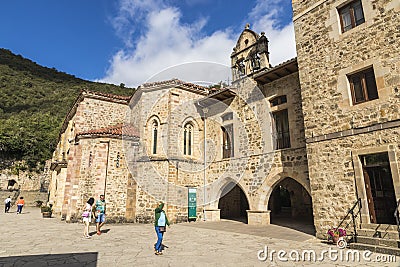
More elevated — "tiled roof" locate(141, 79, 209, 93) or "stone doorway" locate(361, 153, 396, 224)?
"tiled roof" locate(141, 79, 209, 93)

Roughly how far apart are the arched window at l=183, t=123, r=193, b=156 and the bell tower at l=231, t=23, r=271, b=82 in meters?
3.84

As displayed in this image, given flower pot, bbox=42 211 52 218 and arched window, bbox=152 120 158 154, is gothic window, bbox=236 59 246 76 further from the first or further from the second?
flower pot, bbox=42 211 52 218

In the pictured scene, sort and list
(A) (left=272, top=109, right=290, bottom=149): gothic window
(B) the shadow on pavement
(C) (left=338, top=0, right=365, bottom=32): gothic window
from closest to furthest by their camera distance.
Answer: (B) the shadow on pavement
(C) (left=338, top=0, right=365, bottom=32): gothic window
(A) (left=272, top=109, right=290, bottom=149): gothic window

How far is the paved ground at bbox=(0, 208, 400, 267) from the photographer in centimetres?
550

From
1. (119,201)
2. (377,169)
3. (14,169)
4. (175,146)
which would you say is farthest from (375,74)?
(14,169)

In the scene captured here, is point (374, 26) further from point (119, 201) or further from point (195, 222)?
point (119, 201)

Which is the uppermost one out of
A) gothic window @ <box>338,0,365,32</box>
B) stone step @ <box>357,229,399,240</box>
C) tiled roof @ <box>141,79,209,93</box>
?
tiled roof @ <box>141,79,209,93</box>

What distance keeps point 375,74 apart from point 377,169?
2.81m

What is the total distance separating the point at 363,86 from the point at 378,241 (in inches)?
177

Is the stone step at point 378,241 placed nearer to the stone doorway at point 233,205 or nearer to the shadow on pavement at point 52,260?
the shadow on pavement at point 52,260

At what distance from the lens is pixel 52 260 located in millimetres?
5652

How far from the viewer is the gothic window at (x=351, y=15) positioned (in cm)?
799

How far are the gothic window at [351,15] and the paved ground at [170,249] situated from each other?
698 centimetres

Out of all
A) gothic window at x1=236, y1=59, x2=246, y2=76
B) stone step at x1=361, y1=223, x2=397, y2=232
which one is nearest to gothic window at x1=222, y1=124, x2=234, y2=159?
gothic window at x1=236, y1=59, x2=246, y2=76
